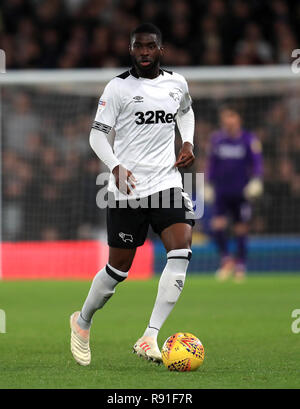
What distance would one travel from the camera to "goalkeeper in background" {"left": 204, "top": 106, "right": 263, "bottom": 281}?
14289 mm

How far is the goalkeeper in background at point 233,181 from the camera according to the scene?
14.3 meters

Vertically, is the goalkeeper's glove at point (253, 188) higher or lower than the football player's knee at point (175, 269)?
higher

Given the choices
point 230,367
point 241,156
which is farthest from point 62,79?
point 230,367

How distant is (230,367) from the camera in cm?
613

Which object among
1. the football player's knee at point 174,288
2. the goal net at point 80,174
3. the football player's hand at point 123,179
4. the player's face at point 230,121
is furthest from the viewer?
the goal net at point 80,174

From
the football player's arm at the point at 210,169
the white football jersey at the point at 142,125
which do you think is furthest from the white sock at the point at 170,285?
the football player's arm at the point at 210,169

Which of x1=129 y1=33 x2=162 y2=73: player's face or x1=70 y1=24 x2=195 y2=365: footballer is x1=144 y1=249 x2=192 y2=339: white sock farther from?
x1=129 y1=33 x2=162 y2=73: player's face

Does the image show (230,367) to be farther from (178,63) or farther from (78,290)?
(178,63)

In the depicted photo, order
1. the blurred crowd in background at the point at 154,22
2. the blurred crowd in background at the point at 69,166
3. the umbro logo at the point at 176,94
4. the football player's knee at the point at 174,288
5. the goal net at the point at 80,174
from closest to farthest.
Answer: the football player's knee at the point at 174,288 < the umbro logo at the point at 176,94 < the goal net at the point at 80,174 < the blurred crowd in background at the point at 69,166 < the blurred crowd in background at the point at 154,22

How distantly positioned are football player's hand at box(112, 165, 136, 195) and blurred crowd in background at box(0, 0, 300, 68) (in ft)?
35.6

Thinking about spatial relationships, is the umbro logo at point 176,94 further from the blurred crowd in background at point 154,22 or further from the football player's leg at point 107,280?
the blurred crowd in background at point 154,22

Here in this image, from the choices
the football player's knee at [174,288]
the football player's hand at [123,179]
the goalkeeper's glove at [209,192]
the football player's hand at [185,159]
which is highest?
the football player's hand at [185,159]

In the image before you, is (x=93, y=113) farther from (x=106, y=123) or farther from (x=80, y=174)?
(x=106, y=123)

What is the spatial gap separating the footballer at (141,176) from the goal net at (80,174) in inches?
335
